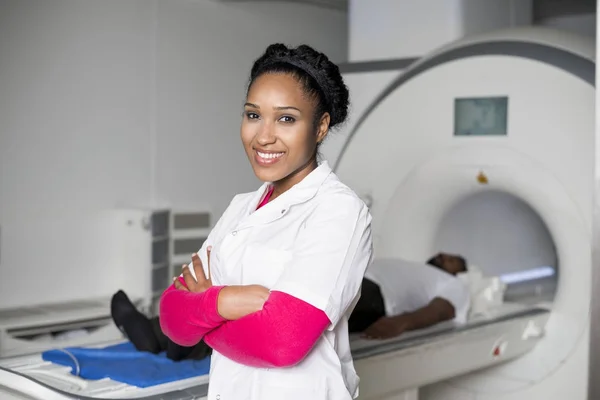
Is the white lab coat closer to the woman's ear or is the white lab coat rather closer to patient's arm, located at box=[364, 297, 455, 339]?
the woman's ear

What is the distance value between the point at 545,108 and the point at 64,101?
1.85 m

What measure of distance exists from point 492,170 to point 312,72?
1.84 m

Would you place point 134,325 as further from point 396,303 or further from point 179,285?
point 396,303

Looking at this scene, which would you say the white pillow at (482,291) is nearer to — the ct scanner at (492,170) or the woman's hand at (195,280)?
the ct scanner at (492,170)

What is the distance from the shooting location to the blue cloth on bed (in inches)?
79.9

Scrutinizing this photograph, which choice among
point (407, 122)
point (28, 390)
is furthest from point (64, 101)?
point (28, 390)

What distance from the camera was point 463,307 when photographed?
10.1 feet

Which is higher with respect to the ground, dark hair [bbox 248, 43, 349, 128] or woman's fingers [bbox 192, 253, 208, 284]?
dark hair [bbox 248, 43, 349, 128]

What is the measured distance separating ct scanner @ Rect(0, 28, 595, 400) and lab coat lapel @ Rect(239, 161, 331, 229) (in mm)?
1249

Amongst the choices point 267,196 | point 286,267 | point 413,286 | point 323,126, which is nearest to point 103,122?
point 413,286

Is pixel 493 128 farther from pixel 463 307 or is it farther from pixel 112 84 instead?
pixel 112 84

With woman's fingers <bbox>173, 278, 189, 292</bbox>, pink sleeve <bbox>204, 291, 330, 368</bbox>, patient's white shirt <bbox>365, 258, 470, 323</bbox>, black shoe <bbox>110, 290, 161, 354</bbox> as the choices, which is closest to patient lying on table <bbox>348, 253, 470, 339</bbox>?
patient's white shirt <bbox>365, 258, 470, 323</bbox>

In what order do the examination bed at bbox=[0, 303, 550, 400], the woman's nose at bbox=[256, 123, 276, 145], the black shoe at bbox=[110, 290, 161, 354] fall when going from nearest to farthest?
the woman's nose at bbox=[256, 123, 276, 145] → the examination bed at bbox=[0, 303, 550, 400] → the black shoe at bbox=[110, 290, 161, 354]

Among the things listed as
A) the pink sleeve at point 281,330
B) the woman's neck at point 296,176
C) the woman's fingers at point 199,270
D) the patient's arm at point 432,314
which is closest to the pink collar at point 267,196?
the woman's neck at point 296,176
